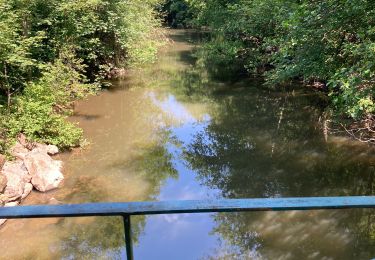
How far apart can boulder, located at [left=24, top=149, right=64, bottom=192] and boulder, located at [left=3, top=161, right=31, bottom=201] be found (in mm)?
132

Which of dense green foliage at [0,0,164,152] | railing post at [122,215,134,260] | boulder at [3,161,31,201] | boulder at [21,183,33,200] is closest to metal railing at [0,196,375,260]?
railing post at [122,215,134,260]

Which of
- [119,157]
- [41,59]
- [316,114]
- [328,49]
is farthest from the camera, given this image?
[316,114]

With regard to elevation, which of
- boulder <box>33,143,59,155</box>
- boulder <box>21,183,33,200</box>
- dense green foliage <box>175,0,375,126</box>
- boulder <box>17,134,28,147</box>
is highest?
dense green foliage <box>175,0,375,126</box>

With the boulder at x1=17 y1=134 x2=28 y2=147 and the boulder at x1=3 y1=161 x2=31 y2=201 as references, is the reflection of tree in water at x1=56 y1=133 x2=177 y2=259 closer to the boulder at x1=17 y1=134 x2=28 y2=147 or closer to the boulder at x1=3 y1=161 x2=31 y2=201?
the boulder at x1=3 y1=161 x2=31 y2=201

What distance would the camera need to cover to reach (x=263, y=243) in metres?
6.63

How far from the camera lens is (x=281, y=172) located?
8.98 m

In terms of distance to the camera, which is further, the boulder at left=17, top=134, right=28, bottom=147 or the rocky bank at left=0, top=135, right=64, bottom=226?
the boulder at left=17, top=134, right=28, bottom=147

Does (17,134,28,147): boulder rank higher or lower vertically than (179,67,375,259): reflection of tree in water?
lower

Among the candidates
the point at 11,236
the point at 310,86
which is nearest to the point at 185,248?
the point at 11,236

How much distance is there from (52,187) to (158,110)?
20.3ft

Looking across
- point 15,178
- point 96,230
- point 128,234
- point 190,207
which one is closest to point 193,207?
point 190,207

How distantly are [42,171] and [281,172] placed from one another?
5.14 meters

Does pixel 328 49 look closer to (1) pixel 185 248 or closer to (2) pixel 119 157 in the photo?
(1) pixel 185 248

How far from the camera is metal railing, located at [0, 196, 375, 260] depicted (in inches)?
46.2
